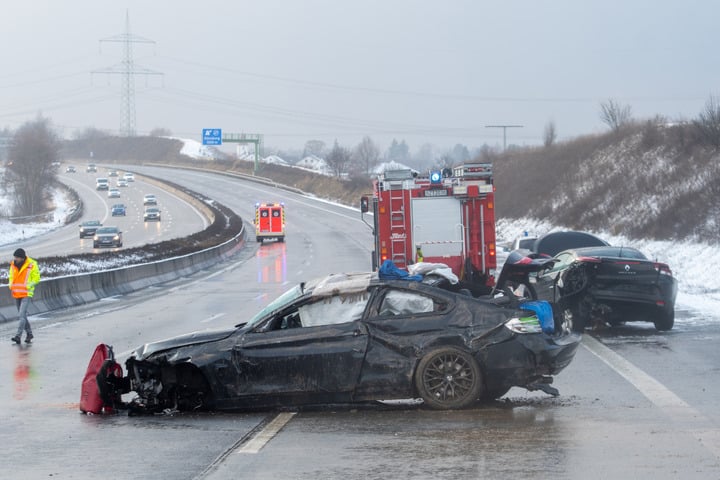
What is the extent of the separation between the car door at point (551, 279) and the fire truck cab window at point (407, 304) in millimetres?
7401

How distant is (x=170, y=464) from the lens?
8.09 metres

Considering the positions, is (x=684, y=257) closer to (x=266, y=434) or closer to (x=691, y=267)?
(x=691, y=267)

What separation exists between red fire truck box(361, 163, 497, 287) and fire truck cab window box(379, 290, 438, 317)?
1159cm

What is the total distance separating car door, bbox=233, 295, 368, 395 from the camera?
1029 cm

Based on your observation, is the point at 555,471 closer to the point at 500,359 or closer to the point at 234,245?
the point at 500,359

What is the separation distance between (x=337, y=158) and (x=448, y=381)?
156 metres

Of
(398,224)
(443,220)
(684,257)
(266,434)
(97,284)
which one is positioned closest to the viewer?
(266,434)

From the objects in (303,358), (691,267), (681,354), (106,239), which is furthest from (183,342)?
(106,239)

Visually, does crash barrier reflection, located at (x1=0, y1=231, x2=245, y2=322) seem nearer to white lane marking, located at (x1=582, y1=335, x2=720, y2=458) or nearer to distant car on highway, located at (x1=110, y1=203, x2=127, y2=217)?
white lane marking, located at (x1=582, y1=335, x2=720, y2=458)

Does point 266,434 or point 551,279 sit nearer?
point 266,434

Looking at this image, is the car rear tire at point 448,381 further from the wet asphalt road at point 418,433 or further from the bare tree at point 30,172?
the bare tree at point 30,172

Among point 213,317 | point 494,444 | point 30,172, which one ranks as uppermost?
point 30,172

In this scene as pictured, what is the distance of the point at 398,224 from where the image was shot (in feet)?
75.4

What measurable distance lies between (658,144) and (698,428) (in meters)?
58.1
